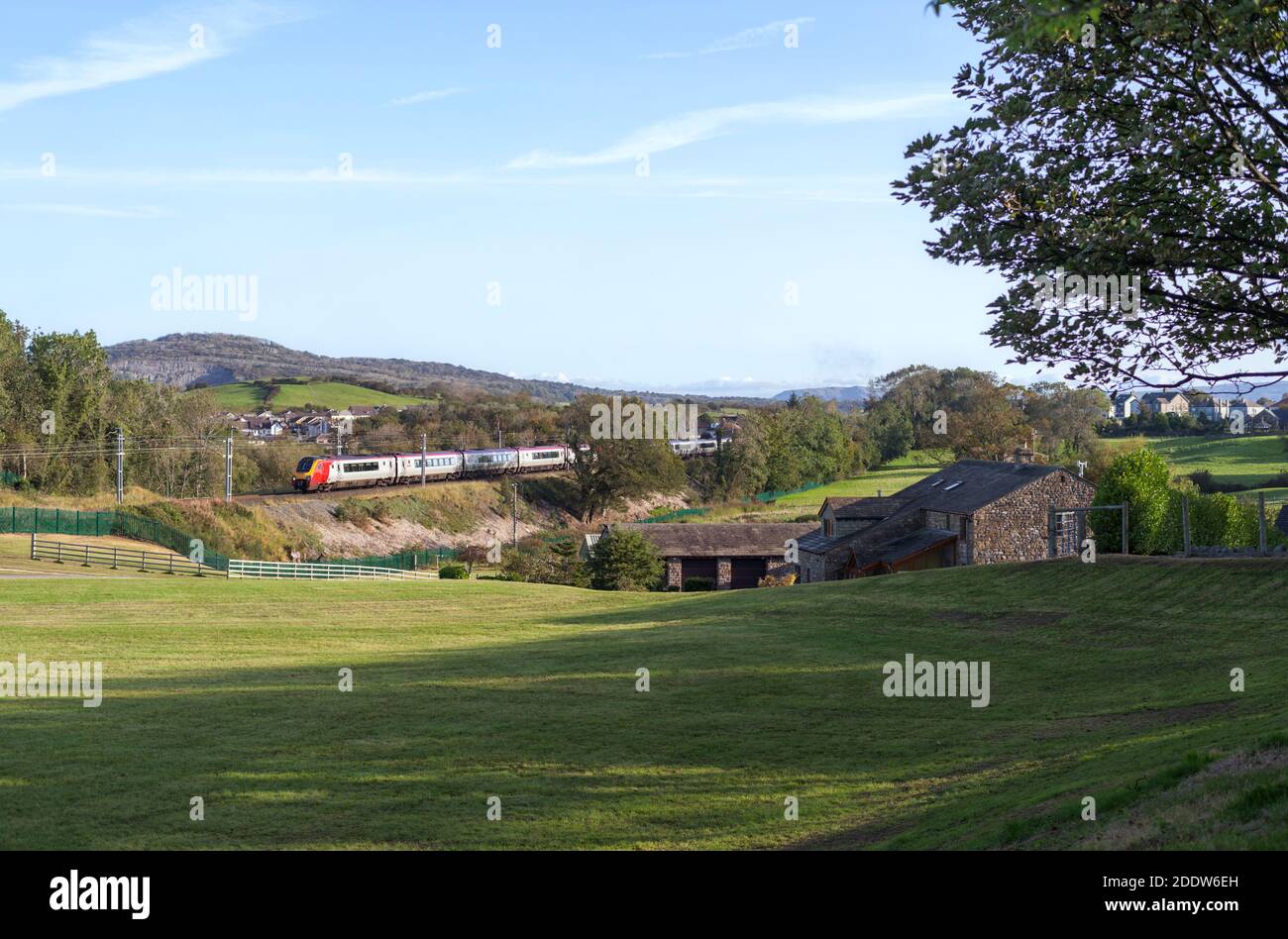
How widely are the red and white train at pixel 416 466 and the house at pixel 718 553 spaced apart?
1891 cm

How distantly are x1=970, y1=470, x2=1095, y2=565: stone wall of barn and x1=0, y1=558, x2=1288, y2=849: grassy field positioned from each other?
1835cm

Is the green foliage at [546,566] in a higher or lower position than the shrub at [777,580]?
higher

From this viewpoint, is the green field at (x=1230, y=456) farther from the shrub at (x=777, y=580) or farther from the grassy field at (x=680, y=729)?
the grassy field at (x=680, y=729)

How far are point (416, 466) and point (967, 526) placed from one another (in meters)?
44.4

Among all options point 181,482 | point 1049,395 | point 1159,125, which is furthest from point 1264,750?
point 1049,395

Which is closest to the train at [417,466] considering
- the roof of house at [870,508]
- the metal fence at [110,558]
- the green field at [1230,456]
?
A: the metal fence at [110,558]

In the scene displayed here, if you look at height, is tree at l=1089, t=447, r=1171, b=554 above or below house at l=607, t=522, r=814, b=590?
above

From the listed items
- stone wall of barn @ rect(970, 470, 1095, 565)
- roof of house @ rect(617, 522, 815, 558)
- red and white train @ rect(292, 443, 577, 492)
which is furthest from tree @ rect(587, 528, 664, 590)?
red and white train @ rect(292, 443, 577, 492)

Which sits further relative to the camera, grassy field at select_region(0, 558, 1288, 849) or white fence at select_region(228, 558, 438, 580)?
white fence at select_region(228, 558, 438, 580)

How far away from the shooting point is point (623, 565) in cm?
5847

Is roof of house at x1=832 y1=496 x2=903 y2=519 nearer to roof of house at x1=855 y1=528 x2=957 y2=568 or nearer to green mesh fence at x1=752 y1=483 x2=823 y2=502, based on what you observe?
roof of house at x1=855 y1=528 x2=957 y2=568

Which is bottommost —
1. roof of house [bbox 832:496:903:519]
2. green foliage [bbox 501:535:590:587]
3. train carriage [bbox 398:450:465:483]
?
green foliage [bbox 501:535:590:587]

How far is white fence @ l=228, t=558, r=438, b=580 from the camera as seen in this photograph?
153ft

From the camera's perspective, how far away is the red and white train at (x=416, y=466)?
72250mm
